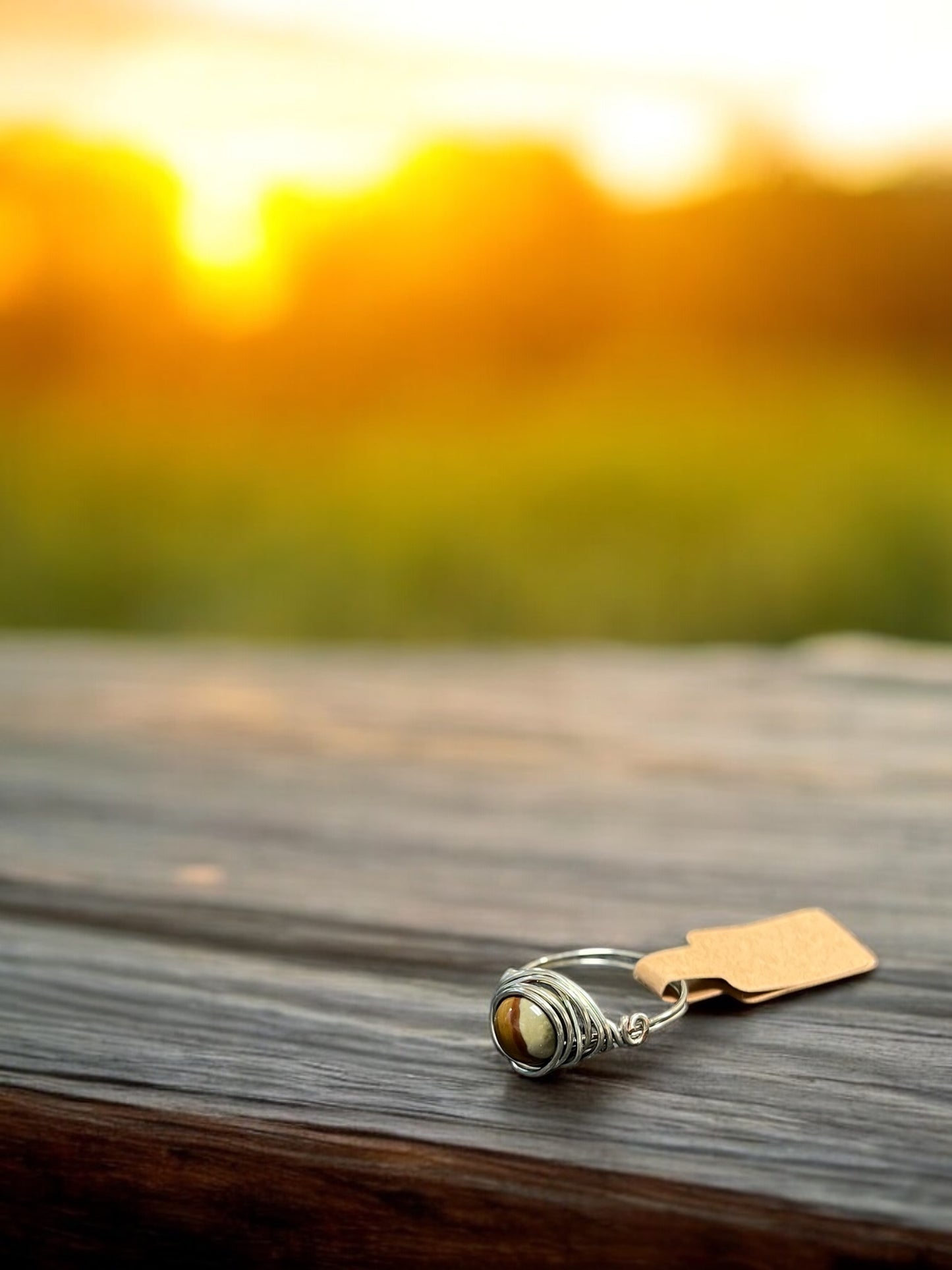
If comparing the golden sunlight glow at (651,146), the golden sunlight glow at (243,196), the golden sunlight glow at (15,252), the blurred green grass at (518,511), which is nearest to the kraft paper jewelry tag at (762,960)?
the blurred green grass at (518,511)

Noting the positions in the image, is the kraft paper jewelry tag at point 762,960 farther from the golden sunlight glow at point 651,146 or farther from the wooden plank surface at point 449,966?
the golden sunlight glow at point 651,146

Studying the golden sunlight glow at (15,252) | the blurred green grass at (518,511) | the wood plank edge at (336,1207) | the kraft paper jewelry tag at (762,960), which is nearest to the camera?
the wood plank edge at (336,1207)

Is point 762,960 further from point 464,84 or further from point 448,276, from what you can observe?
point 464,84

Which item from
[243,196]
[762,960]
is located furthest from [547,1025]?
[243,196]

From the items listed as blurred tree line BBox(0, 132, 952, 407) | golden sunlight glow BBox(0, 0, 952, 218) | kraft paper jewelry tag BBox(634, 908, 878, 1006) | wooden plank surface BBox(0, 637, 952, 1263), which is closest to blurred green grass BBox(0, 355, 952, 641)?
blurred tree line BBox(0, 132, 952, 407)

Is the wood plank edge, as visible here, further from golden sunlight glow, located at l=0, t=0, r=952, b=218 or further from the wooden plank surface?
golden sunlight glow, located at l=0, t=0, r=952, b=218

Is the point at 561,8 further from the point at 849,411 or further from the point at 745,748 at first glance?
the point at 745,748
